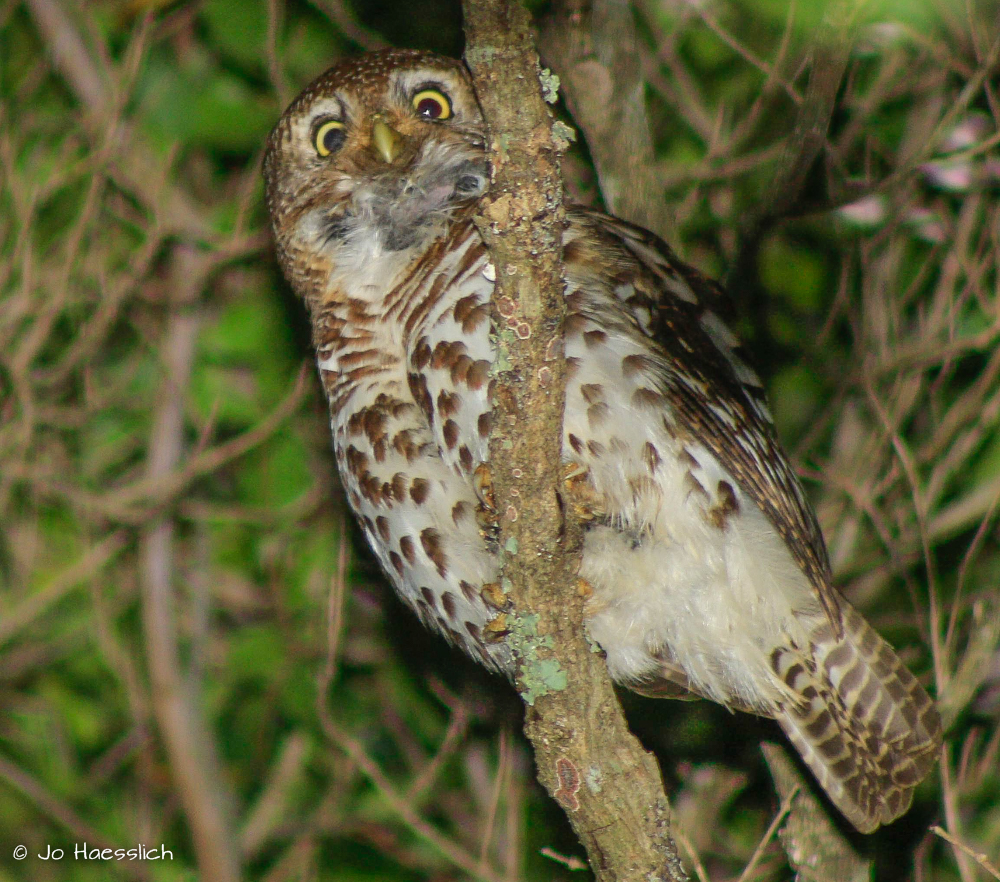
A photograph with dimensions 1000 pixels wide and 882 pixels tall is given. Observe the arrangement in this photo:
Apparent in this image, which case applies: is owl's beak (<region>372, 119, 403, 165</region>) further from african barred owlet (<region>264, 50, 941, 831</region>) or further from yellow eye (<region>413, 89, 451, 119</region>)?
yellow eye (<region>413, 89, 451, 119</region>)

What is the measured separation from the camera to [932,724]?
318 cm

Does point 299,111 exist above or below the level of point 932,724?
above

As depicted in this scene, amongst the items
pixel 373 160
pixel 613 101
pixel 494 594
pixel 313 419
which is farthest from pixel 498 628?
pixel 313 419

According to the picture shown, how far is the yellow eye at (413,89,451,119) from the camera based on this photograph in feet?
12.2

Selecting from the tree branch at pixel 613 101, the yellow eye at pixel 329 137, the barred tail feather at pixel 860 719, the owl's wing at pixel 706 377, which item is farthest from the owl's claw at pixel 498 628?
the tree branch at pixel 613 101

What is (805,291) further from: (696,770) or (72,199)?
(72,199)

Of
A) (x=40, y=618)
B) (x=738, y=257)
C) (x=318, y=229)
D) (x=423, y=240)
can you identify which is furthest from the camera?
(x=40, y=618)

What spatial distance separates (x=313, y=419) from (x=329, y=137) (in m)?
1.66

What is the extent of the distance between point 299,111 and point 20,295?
1.58 meters

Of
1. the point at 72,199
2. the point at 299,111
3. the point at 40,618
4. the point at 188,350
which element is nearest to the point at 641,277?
the point at 299,111

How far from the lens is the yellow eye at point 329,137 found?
374 centimetres

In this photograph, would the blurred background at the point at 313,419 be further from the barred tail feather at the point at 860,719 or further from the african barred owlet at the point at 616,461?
the barred tail feather at the point at 860,719

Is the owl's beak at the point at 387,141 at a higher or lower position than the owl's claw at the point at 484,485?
higher

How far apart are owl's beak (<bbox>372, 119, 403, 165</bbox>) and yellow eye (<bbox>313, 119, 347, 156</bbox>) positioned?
19cm
